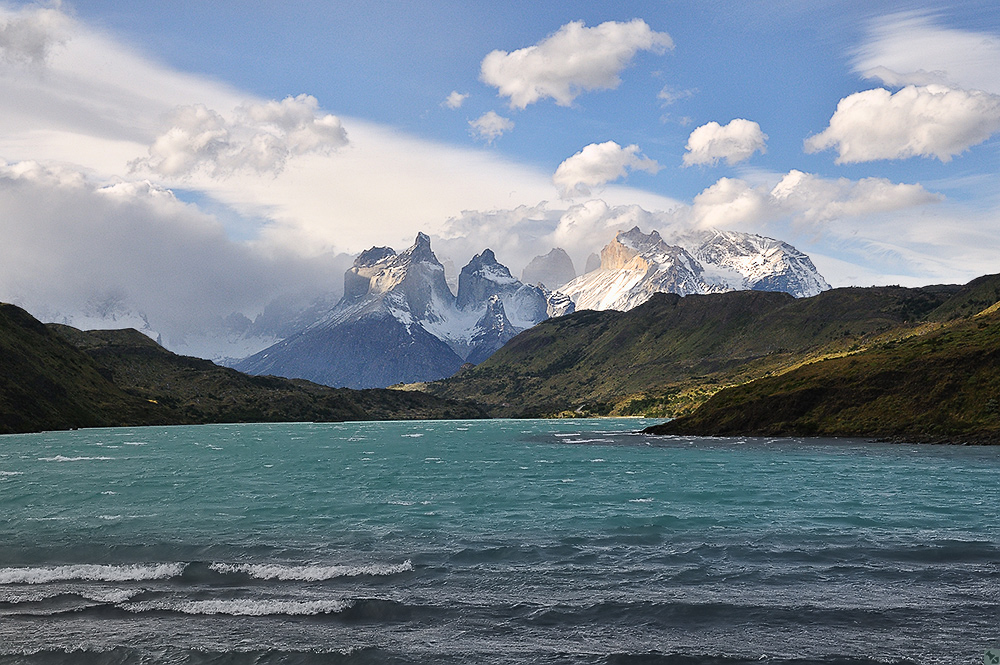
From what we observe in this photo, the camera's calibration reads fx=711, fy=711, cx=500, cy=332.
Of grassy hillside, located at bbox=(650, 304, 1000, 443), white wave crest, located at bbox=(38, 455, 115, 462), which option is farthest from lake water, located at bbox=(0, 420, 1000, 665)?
grassy hillside, located at bbox=(650, 304, 1000, 443)

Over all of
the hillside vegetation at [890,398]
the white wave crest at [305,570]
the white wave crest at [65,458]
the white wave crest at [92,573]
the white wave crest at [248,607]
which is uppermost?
the hillside vegetation at [890,398]

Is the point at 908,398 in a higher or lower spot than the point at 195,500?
higher

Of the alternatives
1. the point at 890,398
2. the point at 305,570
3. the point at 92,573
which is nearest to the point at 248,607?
the point at 305,570

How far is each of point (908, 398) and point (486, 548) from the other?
131849 mm

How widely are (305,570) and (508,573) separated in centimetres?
1012

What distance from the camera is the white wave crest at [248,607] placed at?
28312mm

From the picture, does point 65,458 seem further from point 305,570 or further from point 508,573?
point 508,573

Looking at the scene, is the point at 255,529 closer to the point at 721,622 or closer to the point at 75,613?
the point at 75,613

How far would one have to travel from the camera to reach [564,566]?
36.6m

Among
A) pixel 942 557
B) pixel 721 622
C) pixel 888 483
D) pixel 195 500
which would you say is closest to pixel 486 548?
pixel 721 622

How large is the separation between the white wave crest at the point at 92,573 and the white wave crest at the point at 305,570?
2.43 metres

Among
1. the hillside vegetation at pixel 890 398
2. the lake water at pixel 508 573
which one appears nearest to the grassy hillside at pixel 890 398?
the hillside vegetation at pixel 890 398

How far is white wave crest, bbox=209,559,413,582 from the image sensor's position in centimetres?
3431

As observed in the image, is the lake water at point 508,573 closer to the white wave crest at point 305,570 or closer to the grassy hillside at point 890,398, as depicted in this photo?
the white wave crest at point 305,570
